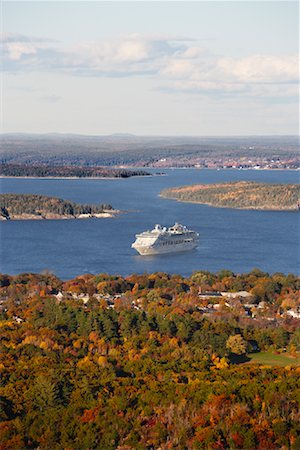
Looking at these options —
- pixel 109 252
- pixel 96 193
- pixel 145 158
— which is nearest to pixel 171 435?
pixel 109 252

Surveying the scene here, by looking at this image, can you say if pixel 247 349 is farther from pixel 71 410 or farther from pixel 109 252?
pixel 109 252

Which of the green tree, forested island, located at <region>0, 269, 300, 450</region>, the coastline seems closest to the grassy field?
forested island, located at <region>0, 269, 300, 450</region>

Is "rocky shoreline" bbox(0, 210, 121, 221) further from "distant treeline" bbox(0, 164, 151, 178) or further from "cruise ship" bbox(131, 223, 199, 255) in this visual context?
"distant treeline" bbox(0, 164, 151, 178)

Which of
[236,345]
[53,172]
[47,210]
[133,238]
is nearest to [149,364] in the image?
[236,345]

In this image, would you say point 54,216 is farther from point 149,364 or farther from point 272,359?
point 149,364

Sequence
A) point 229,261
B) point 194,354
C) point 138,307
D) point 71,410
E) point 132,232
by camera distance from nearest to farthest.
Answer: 1. point 71,410
2. point 194,354
3. point 138,307
4. point 229,261
5. point 132,232

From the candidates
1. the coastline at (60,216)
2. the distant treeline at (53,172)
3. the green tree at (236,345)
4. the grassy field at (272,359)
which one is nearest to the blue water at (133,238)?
the coastline at (60,216)

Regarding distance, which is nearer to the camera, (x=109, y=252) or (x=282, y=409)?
(x=282, y=409)

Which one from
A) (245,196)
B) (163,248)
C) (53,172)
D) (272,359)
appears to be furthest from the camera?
(53,172)
